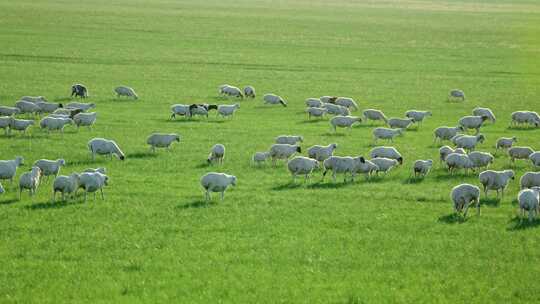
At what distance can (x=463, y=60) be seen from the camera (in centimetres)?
7106

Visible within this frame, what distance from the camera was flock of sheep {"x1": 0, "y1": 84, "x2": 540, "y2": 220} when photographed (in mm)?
21250

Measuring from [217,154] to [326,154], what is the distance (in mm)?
3759

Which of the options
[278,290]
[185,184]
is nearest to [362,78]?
[185,184]

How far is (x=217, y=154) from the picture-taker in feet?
88.4

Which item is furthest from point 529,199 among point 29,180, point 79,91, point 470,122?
point 79,91

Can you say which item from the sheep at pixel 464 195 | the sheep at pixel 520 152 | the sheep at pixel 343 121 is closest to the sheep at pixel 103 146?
the sheep at pixel 343 121

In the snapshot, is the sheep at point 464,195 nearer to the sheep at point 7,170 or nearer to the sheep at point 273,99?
the sheep at point 7,170

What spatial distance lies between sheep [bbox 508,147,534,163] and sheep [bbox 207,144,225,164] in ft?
33.6

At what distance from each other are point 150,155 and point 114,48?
1792 inches

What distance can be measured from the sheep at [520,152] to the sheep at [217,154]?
10.2m

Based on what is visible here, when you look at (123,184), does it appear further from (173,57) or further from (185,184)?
(173,57)

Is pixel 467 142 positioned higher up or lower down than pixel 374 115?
higher up

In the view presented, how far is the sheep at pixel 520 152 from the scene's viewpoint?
27.6m

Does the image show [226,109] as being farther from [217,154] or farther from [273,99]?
[217,154]
